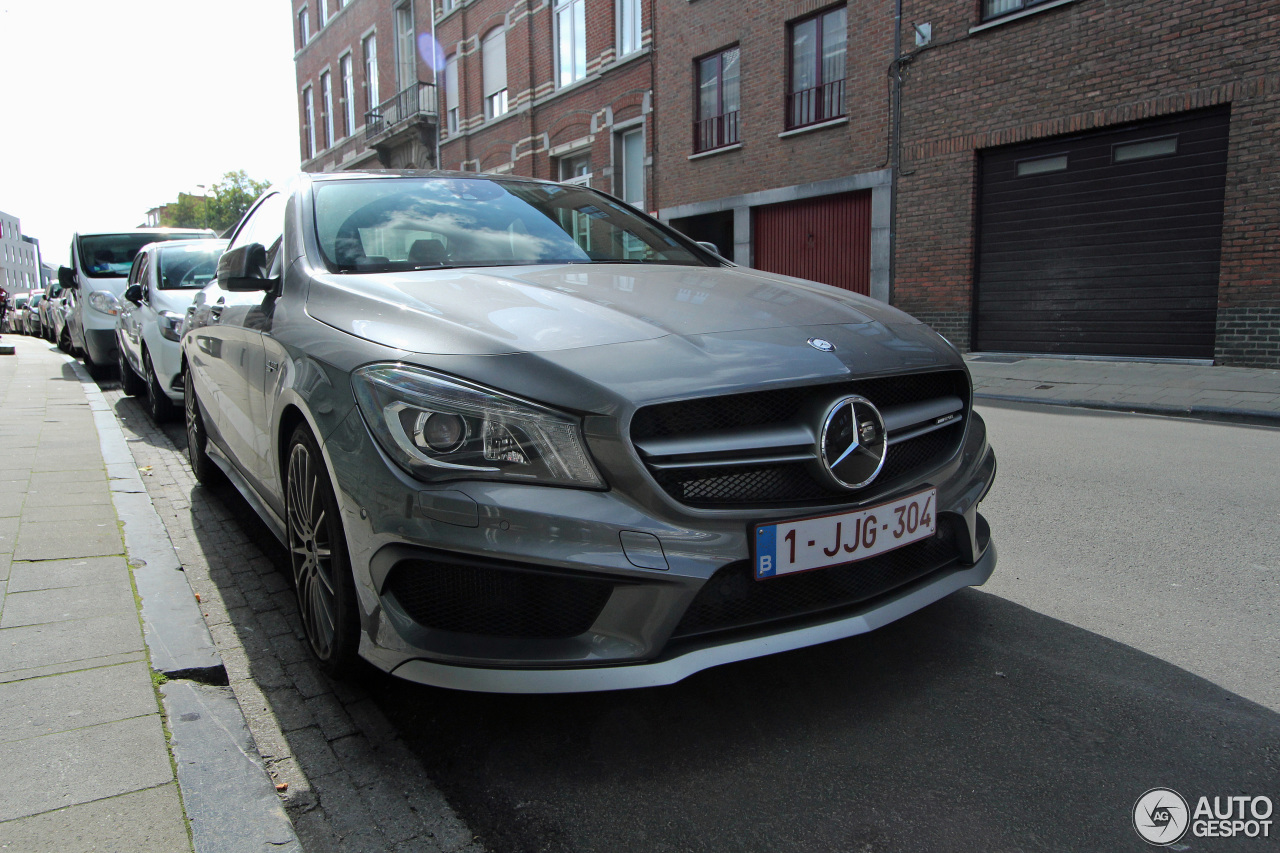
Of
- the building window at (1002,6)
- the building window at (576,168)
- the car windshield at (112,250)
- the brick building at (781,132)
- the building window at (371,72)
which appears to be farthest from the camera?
the building window at (371,72)

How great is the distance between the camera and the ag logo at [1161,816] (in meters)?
1.87

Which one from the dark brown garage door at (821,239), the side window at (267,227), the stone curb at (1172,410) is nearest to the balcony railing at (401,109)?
the dark brown garage door at (821,239)

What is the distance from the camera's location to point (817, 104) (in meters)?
15.8

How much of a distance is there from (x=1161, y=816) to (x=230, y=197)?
2595 inches

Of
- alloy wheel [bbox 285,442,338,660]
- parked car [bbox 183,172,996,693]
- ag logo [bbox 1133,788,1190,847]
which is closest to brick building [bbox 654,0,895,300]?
parked car [bbox 183,172,996,693]

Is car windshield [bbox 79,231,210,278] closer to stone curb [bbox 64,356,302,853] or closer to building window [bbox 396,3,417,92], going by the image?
stone curb [bbox 64,356,302,853]

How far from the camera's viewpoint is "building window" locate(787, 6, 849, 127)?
1542 cm

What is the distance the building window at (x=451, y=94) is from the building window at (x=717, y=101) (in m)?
11.9

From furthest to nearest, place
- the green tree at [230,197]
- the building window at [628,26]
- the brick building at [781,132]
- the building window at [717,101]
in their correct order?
the green tree at [230,197] → the building window at [628,26] → the building window at [717,101] → the brick building at [781,132]

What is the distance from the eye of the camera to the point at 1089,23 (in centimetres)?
1197

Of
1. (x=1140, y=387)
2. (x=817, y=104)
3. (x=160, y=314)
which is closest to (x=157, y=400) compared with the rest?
(x=160, y=314)

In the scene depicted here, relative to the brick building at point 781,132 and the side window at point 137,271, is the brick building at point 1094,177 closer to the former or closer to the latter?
the brick building at point 781,132

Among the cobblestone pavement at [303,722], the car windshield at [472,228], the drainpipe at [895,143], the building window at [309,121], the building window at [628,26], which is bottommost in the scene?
the cobblestone pavement at [303,722]

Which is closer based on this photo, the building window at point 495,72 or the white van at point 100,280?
the white van at point 100,280
